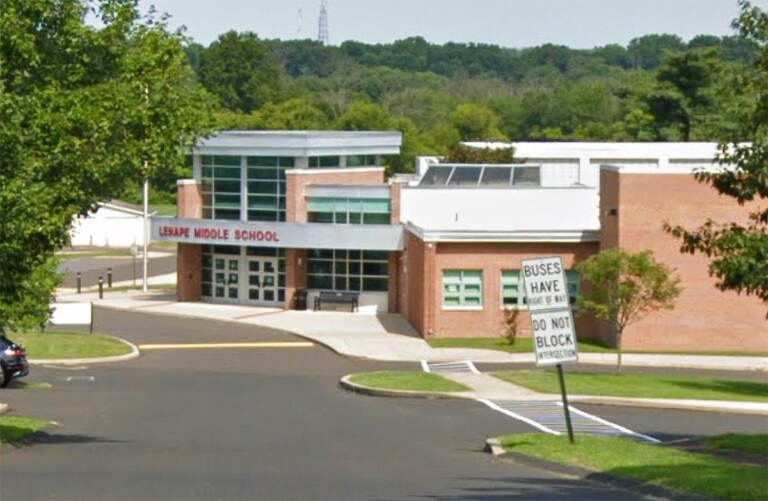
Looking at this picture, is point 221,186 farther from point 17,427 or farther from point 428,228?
point 17,427

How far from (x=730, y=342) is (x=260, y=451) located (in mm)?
30156

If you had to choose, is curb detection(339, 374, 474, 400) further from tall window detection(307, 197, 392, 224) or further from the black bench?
the black bench

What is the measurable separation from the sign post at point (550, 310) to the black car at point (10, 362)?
18.8m

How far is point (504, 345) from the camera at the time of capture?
53594mm

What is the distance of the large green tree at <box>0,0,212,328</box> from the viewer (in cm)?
2328

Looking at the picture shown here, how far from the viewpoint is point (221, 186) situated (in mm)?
69312

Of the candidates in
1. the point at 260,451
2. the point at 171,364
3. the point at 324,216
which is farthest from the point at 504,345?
the point at 260,451

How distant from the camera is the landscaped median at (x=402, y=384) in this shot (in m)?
39.6

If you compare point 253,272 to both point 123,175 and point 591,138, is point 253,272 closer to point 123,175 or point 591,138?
point 123,175

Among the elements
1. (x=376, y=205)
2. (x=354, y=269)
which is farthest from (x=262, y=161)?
(x=354, y=269)

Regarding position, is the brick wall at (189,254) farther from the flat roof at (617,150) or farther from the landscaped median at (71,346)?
the flat roof at (617,150)

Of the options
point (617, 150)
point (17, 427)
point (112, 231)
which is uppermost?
point (617, 150)

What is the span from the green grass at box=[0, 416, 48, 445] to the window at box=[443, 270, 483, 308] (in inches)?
1050

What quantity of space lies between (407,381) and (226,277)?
97.1 ft
